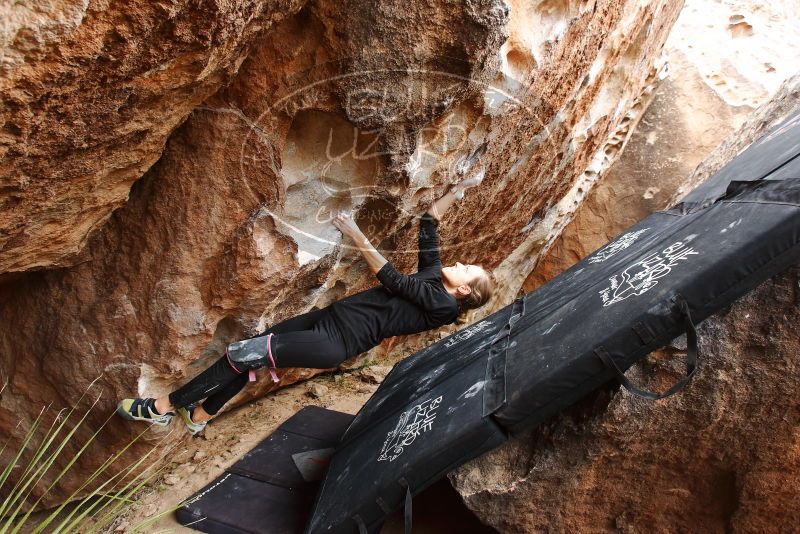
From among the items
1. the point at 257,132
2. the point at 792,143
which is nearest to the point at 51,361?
the point at 257,132

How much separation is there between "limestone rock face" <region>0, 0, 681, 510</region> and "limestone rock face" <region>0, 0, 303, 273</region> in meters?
0.21

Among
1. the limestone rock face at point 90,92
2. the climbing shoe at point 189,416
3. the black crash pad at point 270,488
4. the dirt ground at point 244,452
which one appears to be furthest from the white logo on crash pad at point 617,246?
the climbing shoe at point 189,416

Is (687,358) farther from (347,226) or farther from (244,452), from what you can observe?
(244,452)

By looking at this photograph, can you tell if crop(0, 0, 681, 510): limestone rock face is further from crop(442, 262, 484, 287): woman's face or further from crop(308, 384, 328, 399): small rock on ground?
crop(308, 384, 328, 399): small rock on ground

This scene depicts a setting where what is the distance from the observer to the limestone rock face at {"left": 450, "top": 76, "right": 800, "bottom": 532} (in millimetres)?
1827

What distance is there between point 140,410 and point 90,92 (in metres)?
1.50

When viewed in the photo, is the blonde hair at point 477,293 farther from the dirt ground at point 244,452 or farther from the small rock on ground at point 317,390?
the small rock on ground at point 317,390

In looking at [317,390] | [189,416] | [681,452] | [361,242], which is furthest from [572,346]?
[317,390]

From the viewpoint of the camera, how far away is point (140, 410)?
2.50 m

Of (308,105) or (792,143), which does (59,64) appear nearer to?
(308,105)

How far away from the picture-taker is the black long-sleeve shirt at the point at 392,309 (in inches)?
99.9

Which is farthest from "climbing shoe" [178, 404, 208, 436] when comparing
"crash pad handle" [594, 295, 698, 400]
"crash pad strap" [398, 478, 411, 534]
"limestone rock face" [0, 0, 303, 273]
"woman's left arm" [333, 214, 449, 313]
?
"crash pad handle" [594, 295, 698, 400]

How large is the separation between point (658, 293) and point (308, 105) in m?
1.41

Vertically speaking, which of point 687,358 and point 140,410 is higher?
point 140,410
